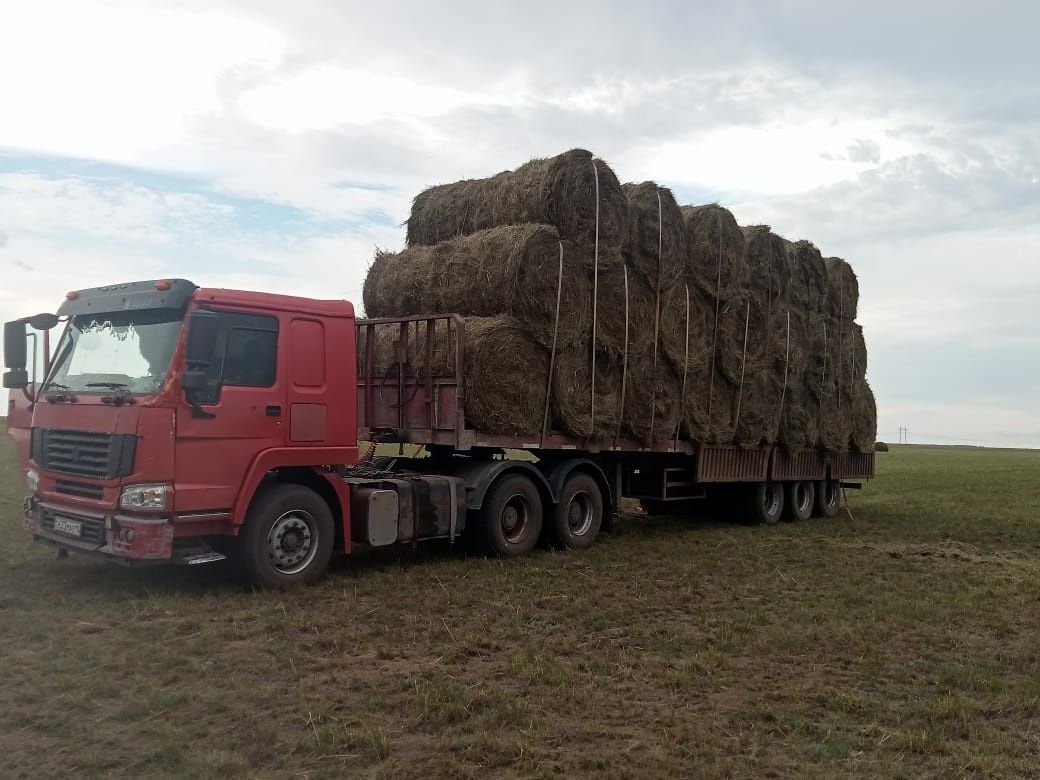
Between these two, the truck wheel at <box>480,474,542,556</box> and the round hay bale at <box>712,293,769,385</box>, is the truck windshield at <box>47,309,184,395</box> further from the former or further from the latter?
the round hay bale at <box>712,293,769,385</box>

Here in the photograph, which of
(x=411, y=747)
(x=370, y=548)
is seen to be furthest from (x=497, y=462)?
(x=411, y=747)

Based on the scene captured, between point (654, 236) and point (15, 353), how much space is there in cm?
759

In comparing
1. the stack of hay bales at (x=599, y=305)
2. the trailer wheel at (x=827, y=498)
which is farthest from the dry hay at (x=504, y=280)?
the trailer wheel at (x=827, y=498)

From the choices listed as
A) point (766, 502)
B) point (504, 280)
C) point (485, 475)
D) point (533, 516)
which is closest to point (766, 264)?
point (766, 502)

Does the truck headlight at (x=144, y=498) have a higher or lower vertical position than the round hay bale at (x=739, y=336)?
lower

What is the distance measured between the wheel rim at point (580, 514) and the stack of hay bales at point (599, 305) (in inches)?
31.9

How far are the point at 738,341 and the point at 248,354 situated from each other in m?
8.24

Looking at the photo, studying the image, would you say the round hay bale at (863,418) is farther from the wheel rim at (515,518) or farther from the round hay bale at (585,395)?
the wheel rim at (515,518)

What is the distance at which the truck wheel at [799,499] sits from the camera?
1642 cm

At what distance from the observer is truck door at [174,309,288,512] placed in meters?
7.58

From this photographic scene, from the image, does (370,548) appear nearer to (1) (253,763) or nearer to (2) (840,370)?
(1) (253,763)

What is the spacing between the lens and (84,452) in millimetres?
7723

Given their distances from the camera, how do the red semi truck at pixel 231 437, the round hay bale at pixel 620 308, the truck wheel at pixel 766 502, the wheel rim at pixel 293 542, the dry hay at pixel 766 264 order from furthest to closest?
the truck wheel at pixel 766 502 < the dry hay at pixel 766 264 < the round hay bale at pixel 620 308 < the wheel rim at pixel 293 542 < the red semi truck at pixel 231 437

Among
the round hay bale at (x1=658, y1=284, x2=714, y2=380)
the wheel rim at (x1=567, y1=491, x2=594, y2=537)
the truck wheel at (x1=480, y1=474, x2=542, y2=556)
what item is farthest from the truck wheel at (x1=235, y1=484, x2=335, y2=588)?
the round hay bale at (x1=658, y1=284, x2=714, y2=380)
